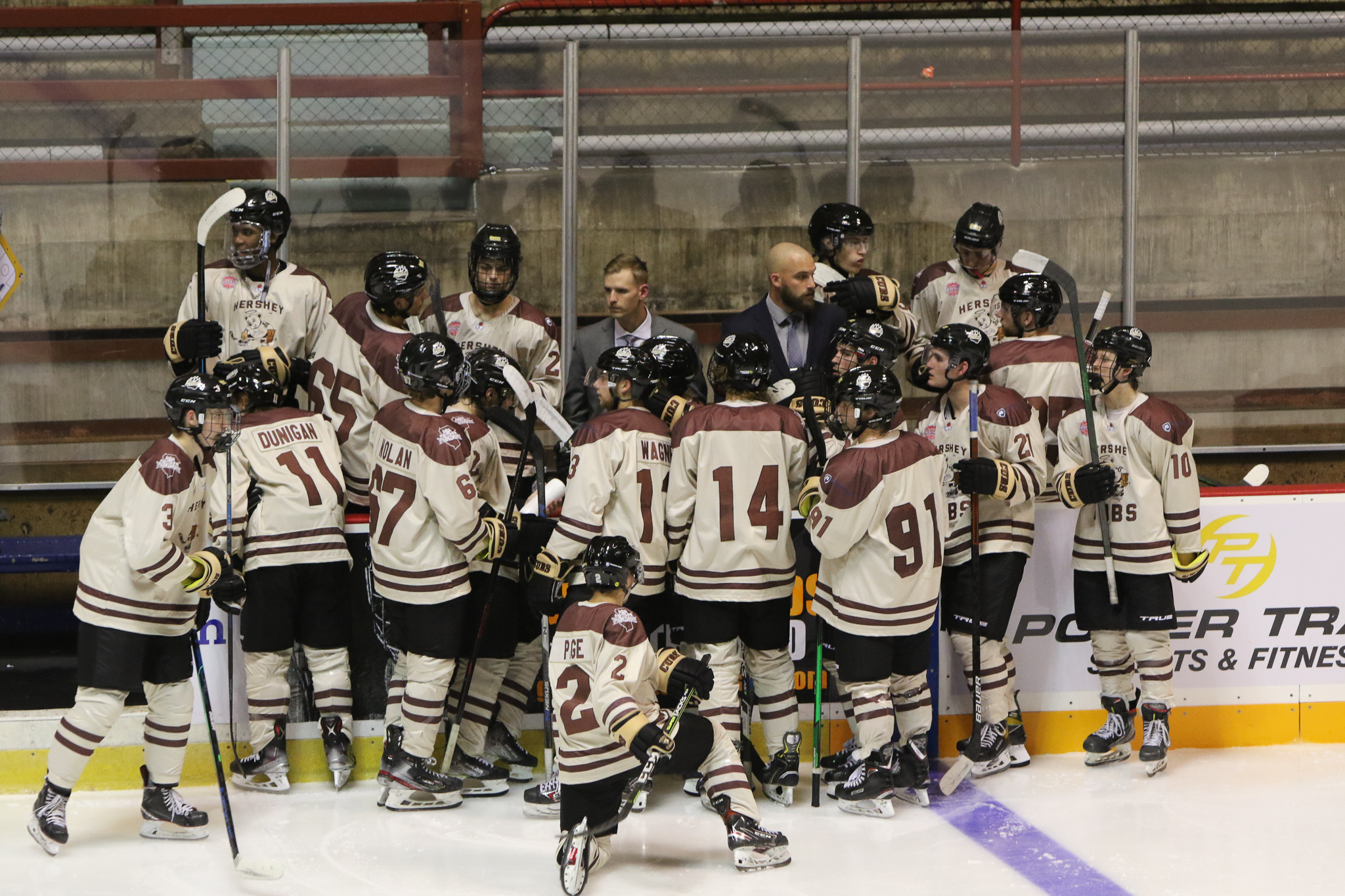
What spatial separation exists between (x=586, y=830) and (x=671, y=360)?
57.1 inches

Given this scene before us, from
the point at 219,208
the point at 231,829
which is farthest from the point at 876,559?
the point at 219,208

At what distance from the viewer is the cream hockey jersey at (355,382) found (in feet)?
15.7

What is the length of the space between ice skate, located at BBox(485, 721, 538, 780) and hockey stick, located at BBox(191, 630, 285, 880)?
2.72ft

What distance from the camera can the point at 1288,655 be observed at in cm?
489

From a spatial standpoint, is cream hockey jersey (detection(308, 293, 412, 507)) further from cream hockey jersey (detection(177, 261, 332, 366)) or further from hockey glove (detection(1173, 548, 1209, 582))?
hockey glove (detection(1173, 548, 1209, 582))

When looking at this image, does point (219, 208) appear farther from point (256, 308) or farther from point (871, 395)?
point (871, 395)

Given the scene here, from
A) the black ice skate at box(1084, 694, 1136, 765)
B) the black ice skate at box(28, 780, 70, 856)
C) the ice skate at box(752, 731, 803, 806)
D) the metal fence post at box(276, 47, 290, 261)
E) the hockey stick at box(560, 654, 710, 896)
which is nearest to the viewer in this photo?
the hockey stick at box(560, 654, 710, 896)

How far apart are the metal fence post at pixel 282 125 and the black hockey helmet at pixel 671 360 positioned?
5.24 feet

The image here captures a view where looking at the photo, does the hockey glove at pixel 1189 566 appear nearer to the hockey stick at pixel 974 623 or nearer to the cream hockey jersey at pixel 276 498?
the hockey stick at pixel 974 623

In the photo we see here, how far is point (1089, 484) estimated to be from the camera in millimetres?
4477

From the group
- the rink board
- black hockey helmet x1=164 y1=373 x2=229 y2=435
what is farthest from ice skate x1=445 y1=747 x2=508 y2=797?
black hockey helmet x1=164 y1=373 x2=229 y2=435

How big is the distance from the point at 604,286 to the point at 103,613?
82.8 inches

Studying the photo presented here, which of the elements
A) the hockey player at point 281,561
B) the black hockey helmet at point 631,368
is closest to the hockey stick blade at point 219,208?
the hockey player at point 281,561

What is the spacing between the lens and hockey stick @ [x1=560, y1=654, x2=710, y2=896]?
356cm
